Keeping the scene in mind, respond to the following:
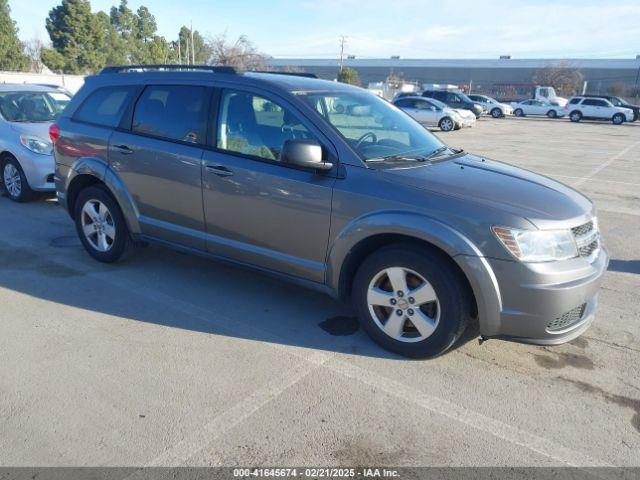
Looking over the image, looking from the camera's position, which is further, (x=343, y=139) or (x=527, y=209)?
(x=343, y=139)

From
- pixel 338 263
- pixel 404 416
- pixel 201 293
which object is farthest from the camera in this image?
pixel 201 293

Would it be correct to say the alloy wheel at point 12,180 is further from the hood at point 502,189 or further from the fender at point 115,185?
the hood at point 502,189

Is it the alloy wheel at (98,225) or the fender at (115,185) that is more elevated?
the fender at (115,185)

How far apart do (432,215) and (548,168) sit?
11099 mm

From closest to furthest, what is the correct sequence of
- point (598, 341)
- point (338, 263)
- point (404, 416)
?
point (404, 416) → point (338, 263) → point (598, 341)

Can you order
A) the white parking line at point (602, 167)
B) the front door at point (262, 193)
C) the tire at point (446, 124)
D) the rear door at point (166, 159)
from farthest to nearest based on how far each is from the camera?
the tire at point (446, 124)
the white parking line at point (602, 167)
the rear door at point (166, 159)
the front door at point (262, 193)

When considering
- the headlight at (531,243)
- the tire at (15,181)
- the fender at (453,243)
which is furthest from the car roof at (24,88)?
the headlight at (531,243)

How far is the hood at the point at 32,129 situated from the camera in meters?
7.72

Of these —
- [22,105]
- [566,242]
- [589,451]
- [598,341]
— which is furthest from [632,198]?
[22,105]

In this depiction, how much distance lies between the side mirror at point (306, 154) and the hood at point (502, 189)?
46 centimetres

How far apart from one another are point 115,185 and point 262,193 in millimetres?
1752

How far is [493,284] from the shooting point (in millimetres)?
3250

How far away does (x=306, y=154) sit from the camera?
3.63 m

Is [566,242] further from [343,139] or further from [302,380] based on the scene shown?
[302,380]
